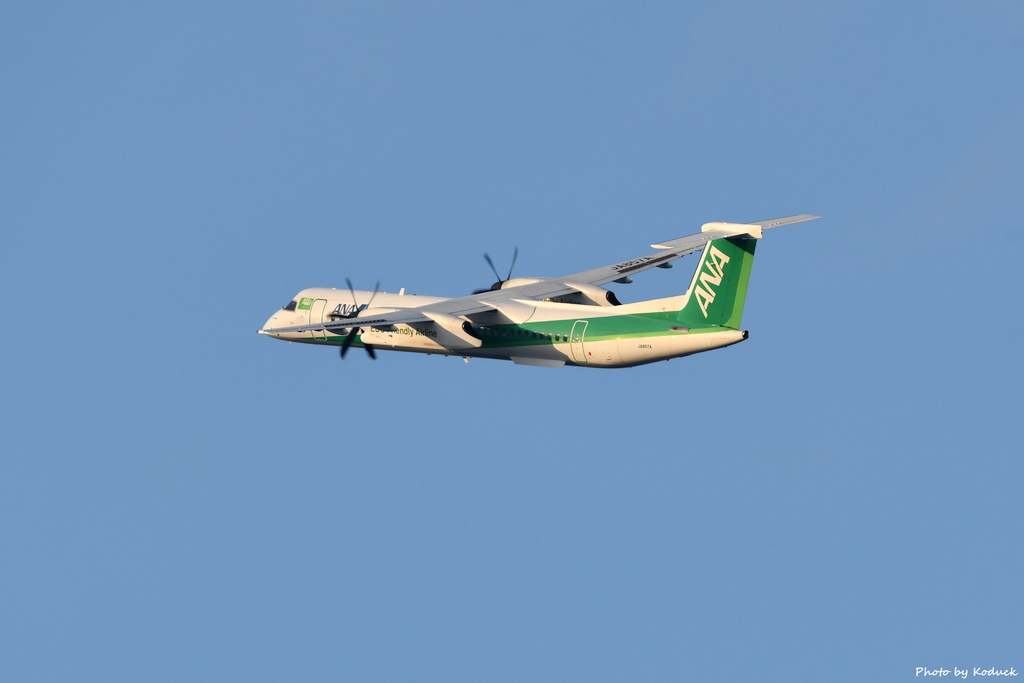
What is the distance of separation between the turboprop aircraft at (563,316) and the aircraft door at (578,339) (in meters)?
0.03

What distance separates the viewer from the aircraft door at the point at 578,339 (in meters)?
55.5

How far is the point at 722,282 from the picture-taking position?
51875 mm

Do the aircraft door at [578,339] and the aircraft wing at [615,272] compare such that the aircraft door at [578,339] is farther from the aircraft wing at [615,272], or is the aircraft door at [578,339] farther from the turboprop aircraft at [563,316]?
the aircraft wing at [615,272]

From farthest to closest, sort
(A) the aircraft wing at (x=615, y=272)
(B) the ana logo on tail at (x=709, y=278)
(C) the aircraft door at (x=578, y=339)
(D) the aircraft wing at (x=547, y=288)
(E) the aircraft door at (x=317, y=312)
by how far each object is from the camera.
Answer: (E) the aircraft door at (x=317, y=312) < (A) the aircraft wing at (x=615, y=272) < (C) the aircraft door at (x=578, y=339) < (D) the aircraft wing at (x=547, y=288) < (B) the ana logo on tail at (x=709, y=278)

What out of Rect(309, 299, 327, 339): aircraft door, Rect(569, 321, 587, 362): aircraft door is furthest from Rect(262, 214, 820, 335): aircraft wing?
Rect(569, 321, 587, 362): aircraft door

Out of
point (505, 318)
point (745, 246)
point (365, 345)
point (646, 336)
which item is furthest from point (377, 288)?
point (745, 246)

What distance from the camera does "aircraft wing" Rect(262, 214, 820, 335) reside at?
55000 millimetres

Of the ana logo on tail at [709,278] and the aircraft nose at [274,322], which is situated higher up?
the ana logo on tail at [709,278]

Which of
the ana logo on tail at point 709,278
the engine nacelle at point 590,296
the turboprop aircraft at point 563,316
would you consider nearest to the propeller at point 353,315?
the turboprop aircraft at point 563,316

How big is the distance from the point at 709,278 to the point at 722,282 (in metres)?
0.49

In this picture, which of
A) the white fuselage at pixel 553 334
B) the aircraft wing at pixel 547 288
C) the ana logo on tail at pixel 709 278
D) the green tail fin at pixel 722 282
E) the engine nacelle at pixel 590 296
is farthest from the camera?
the engine nacelle at pixel 590 296

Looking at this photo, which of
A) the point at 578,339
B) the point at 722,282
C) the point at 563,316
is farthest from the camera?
the point at 563,316

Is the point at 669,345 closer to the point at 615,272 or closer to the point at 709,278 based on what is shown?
the point at 709,278

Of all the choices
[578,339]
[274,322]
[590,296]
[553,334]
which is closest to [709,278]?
[578,339]
